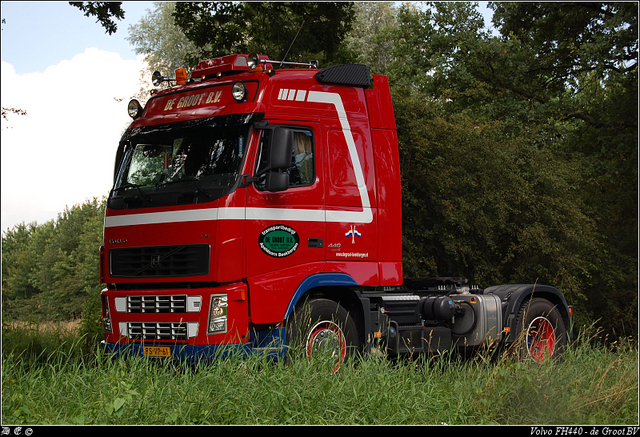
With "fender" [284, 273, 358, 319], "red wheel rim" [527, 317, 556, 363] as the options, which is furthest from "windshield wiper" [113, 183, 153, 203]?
"red wheel rim" [527, 317, 556, 363]

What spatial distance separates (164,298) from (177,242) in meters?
0.62

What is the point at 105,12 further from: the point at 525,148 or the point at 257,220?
the point at 525,148

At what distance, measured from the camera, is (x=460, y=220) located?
1485 cm

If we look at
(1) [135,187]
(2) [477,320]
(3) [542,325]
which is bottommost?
(3) [542,325]

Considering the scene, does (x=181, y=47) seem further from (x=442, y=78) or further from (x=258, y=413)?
(x=258, y=413)

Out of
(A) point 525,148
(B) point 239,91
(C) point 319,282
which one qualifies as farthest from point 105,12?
Result: (A) point 525,148

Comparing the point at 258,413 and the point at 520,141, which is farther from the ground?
the point at 520,141

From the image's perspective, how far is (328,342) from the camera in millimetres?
7426

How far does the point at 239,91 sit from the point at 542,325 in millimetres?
5438

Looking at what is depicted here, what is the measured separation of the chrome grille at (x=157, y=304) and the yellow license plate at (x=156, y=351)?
1.27 ft

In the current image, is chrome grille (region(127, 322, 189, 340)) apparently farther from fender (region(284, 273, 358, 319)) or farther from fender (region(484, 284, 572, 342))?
fender (region(484, 284, 572, 342))

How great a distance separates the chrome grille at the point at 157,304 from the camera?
7121 mm

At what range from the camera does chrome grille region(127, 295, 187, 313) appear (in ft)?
23.4

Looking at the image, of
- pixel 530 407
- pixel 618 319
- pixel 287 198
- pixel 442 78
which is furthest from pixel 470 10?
pixel 530 407
